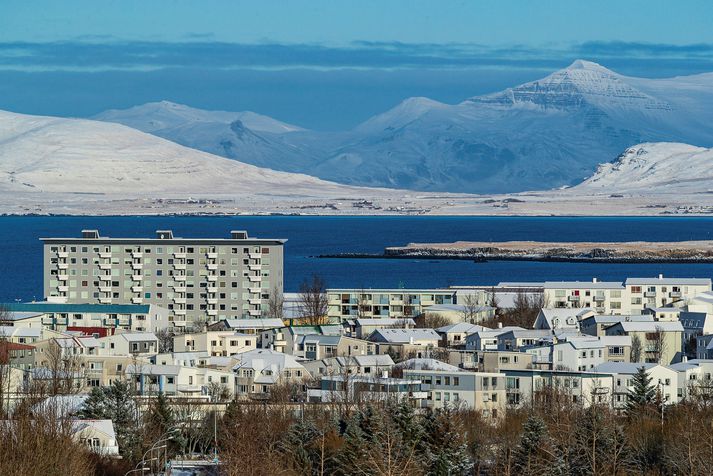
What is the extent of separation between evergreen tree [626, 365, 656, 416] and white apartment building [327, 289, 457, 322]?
2004cm

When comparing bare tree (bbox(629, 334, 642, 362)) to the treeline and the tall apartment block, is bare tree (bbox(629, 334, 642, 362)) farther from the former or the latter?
the tall apartment block

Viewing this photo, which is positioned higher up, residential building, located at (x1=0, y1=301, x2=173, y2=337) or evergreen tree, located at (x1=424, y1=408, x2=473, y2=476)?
residential building, located at (x1=0, y1=301, x2=173, y2=337)

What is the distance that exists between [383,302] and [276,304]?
2804 mm

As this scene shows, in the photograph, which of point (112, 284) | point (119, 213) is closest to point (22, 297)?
point (112, 284)

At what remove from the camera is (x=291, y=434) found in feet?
70.4

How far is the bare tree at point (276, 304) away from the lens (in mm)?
45903

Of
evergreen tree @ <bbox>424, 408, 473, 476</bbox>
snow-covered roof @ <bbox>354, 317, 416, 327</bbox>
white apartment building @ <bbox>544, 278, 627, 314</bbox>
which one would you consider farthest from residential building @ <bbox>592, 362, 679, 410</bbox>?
white apartment building @ <bbox>544, 278, 627, 314</bbox>

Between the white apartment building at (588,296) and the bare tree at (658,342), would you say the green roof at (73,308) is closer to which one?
the white apartment building at (588,296)

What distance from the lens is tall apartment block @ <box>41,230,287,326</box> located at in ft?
167

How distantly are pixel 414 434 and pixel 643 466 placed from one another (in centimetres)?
270

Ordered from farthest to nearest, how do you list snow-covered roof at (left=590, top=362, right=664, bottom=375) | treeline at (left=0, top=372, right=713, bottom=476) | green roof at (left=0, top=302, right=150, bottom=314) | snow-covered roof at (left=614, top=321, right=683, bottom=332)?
green roof at (left=0, top=302, right=150, bottom=314) < snow-covered roof at (left=614, top=321, right=683, bottom=332) < snow-covered roof at (left=590, top=362, right=664, bottom=375) < treeline at (left=0, top=372, right=713, bottom=476)

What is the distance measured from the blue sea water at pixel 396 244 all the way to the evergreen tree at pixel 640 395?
101 feet

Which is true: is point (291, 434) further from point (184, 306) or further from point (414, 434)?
point (184, 306)

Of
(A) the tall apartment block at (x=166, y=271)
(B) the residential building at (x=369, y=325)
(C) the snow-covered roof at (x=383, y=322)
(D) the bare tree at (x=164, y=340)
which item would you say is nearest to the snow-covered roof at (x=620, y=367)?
(B) the residential building at (x=369, y=325)
